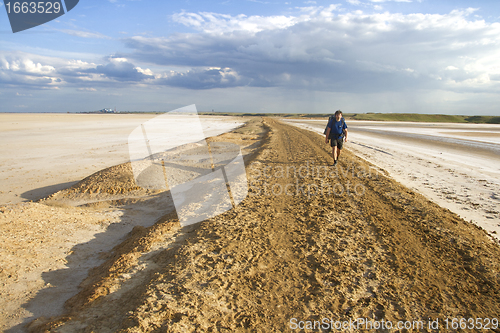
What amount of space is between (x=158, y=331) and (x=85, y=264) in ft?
9.32

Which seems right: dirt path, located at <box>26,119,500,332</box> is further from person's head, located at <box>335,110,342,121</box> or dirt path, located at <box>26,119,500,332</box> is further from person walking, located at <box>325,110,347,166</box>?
person's head, located at <box>335,110,342,121</box>

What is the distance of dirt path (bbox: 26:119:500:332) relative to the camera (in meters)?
2.67

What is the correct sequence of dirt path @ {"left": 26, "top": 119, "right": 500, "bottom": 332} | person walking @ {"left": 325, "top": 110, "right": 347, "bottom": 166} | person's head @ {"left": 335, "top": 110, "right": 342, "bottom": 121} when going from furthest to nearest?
1. person walking @ {"left": 325, "top": 110, "right": 347, "bottom": 166}
2. person's head @ {"left": 335, "top": 110, "right": 342, "bottom": 121}
3. dirt path @ {"left": 26, "top": 119, "right": 500, "bottom": 332}

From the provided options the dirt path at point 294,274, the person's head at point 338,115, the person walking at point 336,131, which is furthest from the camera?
the person walking at point 336,131

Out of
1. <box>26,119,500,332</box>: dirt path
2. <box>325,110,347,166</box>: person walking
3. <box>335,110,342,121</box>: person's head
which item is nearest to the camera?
<box>26,119,500,332</box>: dirt path

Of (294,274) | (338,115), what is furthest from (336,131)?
(294,274)

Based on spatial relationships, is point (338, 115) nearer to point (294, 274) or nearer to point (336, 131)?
point (336, 131)

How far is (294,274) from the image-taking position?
3.32m

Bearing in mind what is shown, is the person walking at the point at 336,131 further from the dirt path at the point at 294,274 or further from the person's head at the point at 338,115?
the dirt path at the point at 294,274

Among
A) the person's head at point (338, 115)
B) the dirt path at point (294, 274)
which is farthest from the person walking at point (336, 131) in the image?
the dirt path at point (294, 274)

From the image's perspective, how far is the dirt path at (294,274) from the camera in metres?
2.67

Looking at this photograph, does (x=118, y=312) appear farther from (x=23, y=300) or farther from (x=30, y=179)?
(x=30, y=179)

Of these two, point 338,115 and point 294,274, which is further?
point 338,115

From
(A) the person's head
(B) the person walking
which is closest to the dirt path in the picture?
(B) the person walking
